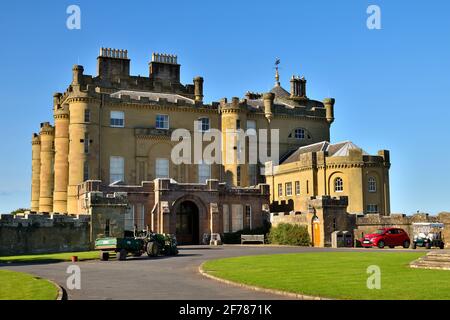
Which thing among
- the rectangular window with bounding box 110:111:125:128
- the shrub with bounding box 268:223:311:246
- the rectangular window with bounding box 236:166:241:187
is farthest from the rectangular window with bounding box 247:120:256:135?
the shrub with bounding box 268:223:311:246

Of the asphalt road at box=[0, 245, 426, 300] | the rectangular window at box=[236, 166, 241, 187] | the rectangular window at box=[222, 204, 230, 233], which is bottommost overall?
the asphalt road at box=[0, 245, 426, 300]

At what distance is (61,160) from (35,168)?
11440 millimetres

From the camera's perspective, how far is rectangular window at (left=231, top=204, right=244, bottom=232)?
→ 5247cm

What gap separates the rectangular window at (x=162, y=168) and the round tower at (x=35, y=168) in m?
16.7

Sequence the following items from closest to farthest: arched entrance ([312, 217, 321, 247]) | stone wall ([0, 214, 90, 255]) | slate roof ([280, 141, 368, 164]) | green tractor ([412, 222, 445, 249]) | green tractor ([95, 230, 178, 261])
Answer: green tractor ([95, 230, 178, 261]) → stone wall ([0, 214, 90, 255]) → green tractor ([412, 222, 445, 249]) → arched entrance ([312, 217, 321, 247]) → slate roof ([280, 141, 368, 164])

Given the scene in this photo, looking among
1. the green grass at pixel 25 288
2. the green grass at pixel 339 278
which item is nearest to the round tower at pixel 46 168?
the green grass at pixel 339 278

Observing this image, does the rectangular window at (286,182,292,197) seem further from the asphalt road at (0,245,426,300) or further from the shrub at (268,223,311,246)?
the asphalt road at (0,245,426,300)

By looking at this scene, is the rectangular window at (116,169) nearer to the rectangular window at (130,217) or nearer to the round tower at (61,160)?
the round tower at (61,160)

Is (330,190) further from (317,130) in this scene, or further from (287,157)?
(317,130)

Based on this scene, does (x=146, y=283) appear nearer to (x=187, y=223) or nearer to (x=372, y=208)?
(x=187, y=223)

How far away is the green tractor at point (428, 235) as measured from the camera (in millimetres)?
40531

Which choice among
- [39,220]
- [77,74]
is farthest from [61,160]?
[39,220]

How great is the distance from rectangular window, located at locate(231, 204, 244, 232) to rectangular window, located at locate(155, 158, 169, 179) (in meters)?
9.27
